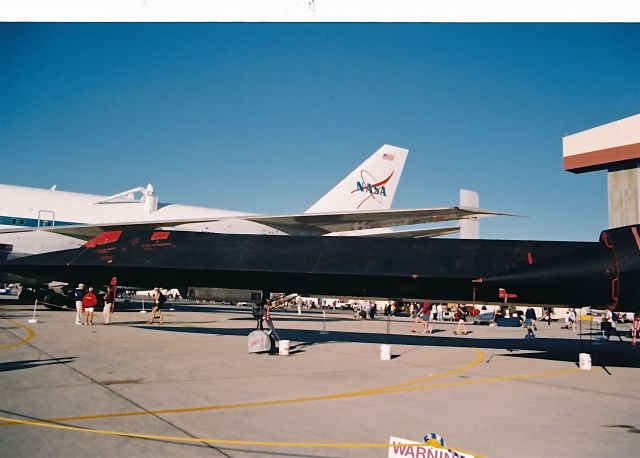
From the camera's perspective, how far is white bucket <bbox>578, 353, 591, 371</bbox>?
12617 mm

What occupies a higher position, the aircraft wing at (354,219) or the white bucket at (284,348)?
the aircraft wing at (354,219)

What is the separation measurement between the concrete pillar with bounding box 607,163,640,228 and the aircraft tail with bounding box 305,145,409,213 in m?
31.1

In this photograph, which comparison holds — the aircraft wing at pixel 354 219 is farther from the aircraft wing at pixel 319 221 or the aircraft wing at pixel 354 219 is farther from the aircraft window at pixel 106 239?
the aircraft window at pixel 106 239

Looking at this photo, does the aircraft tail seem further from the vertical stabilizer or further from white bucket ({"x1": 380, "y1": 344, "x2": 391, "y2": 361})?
white bucket ({"x1": 380, "y1": 344, "x2": 391, "y2": 361})

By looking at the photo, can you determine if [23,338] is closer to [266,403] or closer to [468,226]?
[266,403]

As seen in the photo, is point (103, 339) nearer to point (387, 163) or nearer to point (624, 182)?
point (387, 163)

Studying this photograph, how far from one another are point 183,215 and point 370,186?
11.7 m

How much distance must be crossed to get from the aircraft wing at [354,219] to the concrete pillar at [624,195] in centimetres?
3537

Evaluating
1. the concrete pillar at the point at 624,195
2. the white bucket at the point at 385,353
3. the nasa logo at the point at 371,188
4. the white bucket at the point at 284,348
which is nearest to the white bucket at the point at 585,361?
the white bucket at the point at 385,353

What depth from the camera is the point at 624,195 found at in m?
53.7

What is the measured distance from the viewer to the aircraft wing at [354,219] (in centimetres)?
2477

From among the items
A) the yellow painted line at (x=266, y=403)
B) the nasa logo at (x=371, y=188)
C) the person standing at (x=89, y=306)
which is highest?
the nasa logo at (x=371, y=188)

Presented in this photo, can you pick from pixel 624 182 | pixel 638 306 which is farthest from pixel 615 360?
pixel 624 182

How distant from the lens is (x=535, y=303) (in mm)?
12445
